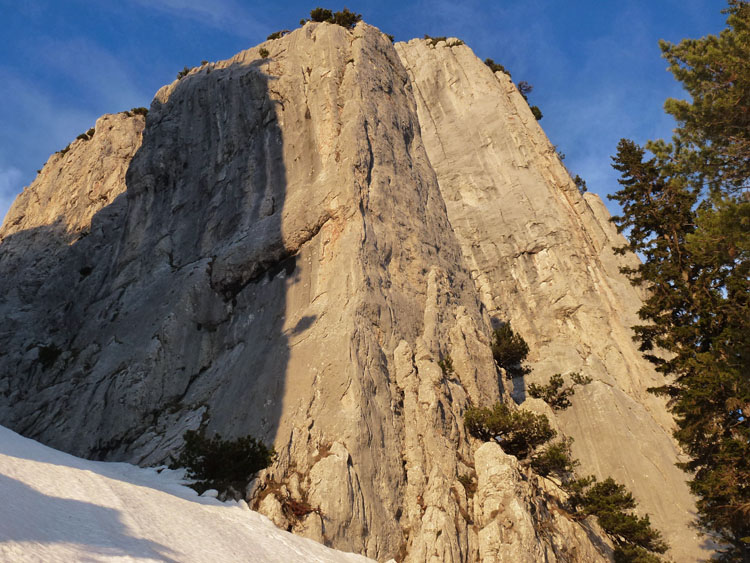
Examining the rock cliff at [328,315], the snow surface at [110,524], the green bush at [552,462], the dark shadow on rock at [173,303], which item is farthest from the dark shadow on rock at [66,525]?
the green bush at [552,462]

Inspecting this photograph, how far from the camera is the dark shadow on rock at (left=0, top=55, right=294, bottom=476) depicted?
22656 mm

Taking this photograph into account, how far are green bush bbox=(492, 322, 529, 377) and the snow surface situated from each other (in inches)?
844

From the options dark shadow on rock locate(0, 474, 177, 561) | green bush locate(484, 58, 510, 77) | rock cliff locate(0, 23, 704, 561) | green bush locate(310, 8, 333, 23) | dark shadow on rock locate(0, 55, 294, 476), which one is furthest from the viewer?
green bush locate(484, 58, 510, 77)

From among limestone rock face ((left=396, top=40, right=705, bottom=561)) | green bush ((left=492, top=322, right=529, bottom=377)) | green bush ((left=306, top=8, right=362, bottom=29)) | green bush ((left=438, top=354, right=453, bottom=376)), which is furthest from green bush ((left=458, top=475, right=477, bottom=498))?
green bush ((left=306, top=8, right=362, bottom=29))

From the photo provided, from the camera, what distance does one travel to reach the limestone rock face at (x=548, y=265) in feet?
94.0

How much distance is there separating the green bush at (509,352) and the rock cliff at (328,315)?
1.54 m

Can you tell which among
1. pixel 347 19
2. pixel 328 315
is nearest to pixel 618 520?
pixel 328 315

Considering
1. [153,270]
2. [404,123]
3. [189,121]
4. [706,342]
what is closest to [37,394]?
[153,270]

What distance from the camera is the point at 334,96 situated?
102 ft

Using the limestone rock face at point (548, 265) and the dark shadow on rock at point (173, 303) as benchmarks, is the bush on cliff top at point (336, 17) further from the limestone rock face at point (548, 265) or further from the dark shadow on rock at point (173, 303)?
the limestone rock face at point (548, 265)

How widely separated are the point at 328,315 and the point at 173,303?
9465mm

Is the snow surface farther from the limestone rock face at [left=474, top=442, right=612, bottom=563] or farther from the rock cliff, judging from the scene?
the limestone rock face at [left=474, top=442, right=612, bottom=563]

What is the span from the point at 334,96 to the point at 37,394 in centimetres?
2166

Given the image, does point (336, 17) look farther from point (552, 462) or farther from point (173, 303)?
point (552, 462)
